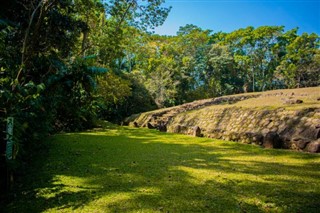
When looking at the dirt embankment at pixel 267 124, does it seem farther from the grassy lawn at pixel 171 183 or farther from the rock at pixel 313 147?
the grassy lawn at pixel 171 183

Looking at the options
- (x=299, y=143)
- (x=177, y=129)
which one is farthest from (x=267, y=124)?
(x=177, y=129)

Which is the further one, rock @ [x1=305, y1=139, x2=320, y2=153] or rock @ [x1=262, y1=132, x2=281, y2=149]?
rock @ [x1=262, y1=132, x2=281, y2=149]

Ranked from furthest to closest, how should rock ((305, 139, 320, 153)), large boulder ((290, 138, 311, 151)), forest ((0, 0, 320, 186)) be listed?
large boulder ((290, 138, 311, 151)) → rock ((305, 139, 320, 153)) → forest ((0, 0, 320, 186))

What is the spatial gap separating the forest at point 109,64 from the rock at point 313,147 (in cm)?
647

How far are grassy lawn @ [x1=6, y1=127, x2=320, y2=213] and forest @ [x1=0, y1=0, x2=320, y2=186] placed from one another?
83 cm

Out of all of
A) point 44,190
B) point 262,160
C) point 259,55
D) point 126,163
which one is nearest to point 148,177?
point 126,163

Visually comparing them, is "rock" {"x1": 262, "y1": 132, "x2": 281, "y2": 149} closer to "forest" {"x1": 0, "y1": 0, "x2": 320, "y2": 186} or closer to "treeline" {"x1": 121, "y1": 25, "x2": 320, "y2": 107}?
"forest" {"x1": 0, "y1": 0, "x2": 320, "y2": 186}

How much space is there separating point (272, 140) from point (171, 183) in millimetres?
5268

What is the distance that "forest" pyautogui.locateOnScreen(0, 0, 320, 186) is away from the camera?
17.4 ft

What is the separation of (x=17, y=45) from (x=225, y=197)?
8.40 m

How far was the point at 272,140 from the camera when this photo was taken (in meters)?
8.00

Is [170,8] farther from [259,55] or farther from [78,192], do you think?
[259,55]

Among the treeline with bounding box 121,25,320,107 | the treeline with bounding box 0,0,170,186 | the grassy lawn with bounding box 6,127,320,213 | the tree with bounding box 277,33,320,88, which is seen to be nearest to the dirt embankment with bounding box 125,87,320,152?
the grassy lawn with bounding box 6,127,320,213

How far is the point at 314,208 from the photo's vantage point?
3.12 m
